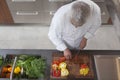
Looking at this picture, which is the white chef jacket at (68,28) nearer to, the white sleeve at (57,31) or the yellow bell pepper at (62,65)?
the white sleeve at (57,31)

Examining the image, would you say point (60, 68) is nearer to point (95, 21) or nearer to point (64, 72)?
point (64, 72)

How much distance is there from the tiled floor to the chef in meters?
1.04

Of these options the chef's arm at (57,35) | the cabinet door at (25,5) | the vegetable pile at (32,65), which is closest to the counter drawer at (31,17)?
the cabinet door at (25,5)

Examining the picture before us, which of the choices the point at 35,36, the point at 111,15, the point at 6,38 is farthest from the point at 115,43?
the point at 6,38

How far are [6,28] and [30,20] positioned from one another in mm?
408

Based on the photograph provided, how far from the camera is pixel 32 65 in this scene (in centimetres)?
150

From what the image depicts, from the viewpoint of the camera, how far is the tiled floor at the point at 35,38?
2992 mm

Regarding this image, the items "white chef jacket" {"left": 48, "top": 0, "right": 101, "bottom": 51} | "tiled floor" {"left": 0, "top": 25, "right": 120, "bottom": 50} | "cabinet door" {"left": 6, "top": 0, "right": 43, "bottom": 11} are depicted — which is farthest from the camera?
"tiled floor" {"left": 0, "top": 25, "right": 120, "bottom": 50}

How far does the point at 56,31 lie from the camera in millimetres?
1761

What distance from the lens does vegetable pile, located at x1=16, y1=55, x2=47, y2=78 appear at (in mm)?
1455

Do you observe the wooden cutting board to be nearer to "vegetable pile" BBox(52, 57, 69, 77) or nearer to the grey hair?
"vegetable pile" BBox(52, 57, 69, 77)

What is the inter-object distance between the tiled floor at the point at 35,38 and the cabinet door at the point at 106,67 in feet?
4.57

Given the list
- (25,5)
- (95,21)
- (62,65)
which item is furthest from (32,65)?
(25,5)

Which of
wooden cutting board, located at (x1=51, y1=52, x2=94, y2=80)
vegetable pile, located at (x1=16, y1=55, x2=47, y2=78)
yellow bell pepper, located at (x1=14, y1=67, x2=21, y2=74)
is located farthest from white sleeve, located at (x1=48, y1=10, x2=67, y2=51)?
yellow bell pepper, located at (x1=14, y1=67, x2=21, y2=74)
